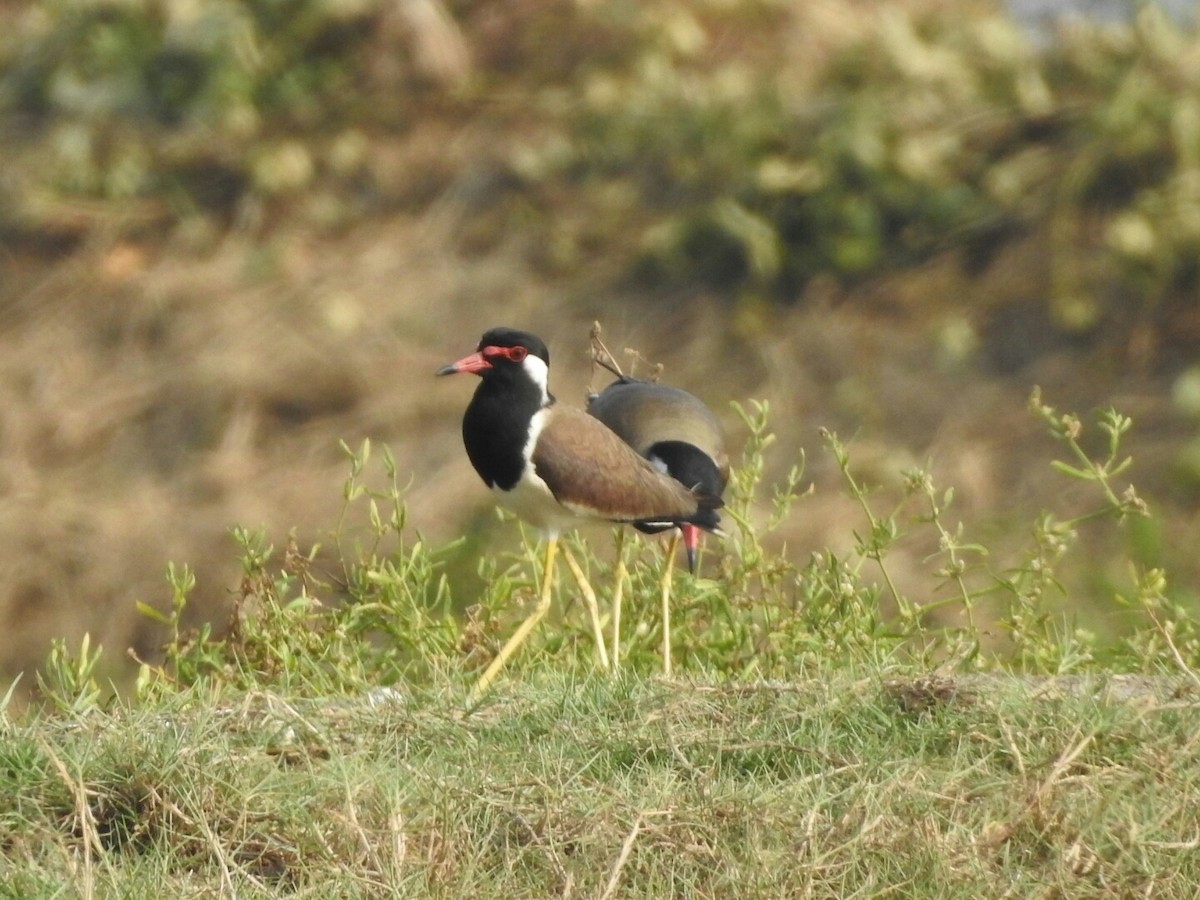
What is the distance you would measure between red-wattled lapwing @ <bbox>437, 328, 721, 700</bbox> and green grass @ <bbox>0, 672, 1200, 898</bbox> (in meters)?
0.89

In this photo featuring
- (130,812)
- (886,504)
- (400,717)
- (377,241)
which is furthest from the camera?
(377,241)

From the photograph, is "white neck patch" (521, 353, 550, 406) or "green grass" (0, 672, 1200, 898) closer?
"green grass" (0, 672, 1200, 898)

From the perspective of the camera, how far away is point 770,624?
5.25 meters

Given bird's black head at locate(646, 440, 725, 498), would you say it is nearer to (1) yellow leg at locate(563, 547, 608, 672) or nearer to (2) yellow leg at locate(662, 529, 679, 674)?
(2) yellow leg at locate(662, 529, 679, 674)

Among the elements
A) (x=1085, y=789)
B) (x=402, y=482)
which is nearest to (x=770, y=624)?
(x=1085, y=789)

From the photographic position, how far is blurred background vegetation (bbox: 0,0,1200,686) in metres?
8.88

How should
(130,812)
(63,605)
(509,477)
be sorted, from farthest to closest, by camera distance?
(63,605)
(509,477)
(130,812)

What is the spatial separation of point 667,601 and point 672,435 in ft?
1.68

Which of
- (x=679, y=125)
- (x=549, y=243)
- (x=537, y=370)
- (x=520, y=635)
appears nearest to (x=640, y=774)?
(x=520, y=635)

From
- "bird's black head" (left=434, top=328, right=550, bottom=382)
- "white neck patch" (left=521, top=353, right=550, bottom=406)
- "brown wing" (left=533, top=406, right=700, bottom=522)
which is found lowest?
"brown wing" (left=533, top=406, right=700, bottom=522)

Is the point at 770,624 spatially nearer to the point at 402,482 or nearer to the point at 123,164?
the point at 402,482

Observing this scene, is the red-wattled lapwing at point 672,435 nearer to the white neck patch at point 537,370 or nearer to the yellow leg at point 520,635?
the yellow leg at point 520,635

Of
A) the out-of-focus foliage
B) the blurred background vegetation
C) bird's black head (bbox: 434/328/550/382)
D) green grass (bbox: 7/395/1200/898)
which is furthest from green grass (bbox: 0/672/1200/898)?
the out-of-focus foliage

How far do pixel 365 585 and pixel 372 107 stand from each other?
6290 mm
